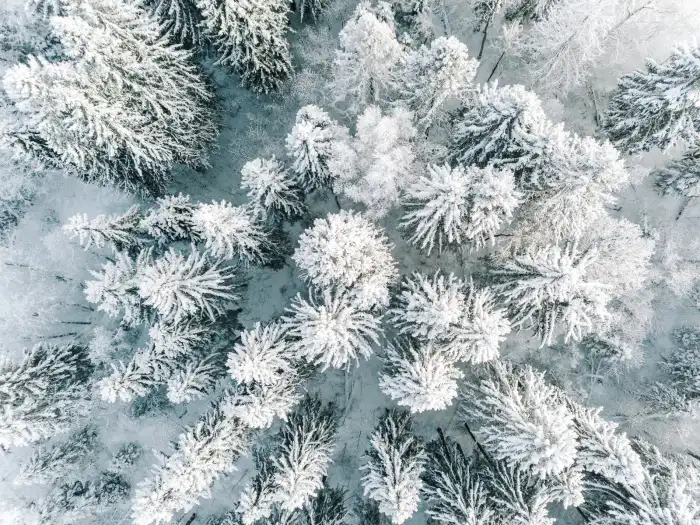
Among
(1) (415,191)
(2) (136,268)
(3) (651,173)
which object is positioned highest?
(3) (651,173)

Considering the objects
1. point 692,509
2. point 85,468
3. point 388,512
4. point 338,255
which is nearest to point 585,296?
point 338,255

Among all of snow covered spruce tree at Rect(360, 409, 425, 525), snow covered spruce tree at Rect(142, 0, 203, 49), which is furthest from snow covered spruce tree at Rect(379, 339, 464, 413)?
snow covered spruce tree at Rect(142, 0, 203, 49)

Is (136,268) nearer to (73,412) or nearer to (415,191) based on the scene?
(73,412)

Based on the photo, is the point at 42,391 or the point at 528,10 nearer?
the point at 42,391

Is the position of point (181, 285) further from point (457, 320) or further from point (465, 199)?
point (465, 199)

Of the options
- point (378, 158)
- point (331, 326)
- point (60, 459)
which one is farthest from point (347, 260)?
point (60, 459)

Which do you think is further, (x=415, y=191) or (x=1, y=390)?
(x=1, y=390)

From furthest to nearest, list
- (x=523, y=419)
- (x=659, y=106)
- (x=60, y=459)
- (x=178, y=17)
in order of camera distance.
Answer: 1. (x=60, y=459)
2. (x=178, y=17)
3. (x=659, y=106)
4. (x=523, y=419)
